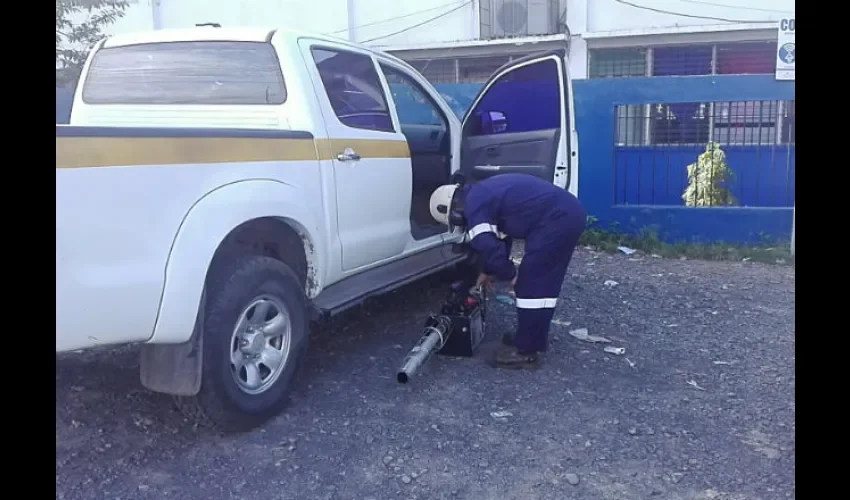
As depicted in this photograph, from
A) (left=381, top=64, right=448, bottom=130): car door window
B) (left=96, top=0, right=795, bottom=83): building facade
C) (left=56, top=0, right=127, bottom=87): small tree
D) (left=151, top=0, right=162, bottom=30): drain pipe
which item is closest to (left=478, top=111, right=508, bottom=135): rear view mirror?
(left=381, top=64, right=448, bottom=130): car door window

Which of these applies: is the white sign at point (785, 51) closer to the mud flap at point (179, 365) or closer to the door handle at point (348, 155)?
the door handle at point (348, 155)

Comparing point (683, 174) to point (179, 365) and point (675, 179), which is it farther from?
point (179, 365)

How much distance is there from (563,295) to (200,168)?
3876 mm

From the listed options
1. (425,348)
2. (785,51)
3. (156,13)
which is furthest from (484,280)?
(156,13)

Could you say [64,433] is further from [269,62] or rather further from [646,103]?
[646,103]

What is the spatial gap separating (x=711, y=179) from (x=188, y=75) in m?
6.03

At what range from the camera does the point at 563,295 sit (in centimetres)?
638

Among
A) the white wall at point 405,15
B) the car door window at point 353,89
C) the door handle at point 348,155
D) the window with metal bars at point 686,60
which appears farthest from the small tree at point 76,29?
the door handle at point 348,155

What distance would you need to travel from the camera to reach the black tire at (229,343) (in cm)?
332

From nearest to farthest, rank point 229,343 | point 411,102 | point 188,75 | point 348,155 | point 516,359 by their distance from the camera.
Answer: point 229,343
point 348,155
point 188,75
point 516,359
point 411,102

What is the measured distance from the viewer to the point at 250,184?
3455 millimetres

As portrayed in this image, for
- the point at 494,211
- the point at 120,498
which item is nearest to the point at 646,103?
the point at 494,211

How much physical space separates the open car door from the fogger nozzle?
1492 millimetres
